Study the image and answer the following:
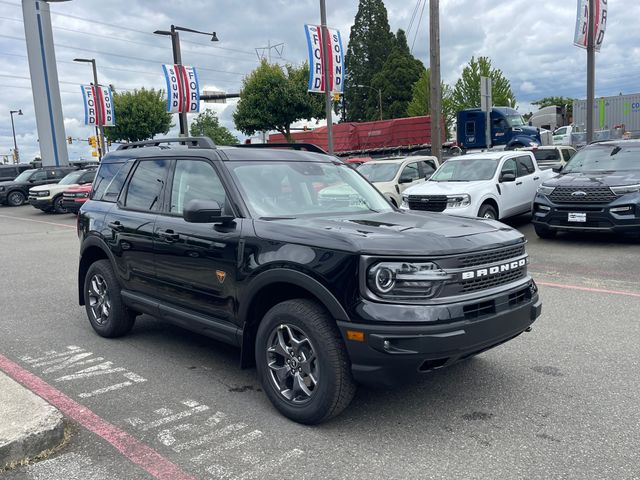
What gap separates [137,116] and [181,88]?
2166cm

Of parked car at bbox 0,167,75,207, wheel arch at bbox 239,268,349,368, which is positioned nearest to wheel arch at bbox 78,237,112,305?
wheel arch at bbox 239,268,349,368

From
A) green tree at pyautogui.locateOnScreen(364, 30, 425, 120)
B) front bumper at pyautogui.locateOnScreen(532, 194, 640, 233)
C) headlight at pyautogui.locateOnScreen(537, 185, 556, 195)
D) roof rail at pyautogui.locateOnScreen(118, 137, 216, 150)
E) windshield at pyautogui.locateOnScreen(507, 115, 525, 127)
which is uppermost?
green tree at pyautogui.locateOnScreen(364, 30, 425, 120)

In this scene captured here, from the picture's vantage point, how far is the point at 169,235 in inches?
180

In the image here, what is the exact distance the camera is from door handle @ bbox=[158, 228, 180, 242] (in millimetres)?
4491

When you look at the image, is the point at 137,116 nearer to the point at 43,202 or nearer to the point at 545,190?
the point at 43,202

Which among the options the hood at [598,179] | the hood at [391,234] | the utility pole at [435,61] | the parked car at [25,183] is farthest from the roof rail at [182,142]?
the parked car at [25,183]

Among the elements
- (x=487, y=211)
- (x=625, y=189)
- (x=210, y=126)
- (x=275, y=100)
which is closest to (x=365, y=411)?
(x=625, y=189)

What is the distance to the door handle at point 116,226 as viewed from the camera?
521 cm

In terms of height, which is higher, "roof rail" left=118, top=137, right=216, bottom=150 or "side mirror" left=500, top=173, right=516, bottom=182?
"roof rail" left=118, top=137, right=216, bottom=150

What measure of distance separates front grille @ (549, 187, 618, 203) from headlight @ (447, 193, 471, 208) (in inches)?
57.7

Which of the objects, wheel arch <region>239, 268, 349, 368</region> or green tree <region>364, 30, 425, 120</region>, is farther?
green tree <region>364, 30, 425, 120</region>

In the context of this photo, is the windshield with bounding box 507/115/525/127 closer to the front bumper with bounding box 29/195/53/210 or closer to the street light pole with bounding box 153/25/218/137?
the street light pole with bounding box 153/25/218/137

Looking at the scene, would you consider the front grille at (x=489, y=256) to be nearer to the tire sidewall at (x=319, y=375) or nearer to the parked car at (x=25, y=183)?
Answer: the tire sidewall at (x=319, y=375)

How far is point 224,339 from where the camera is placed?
13.5ft
